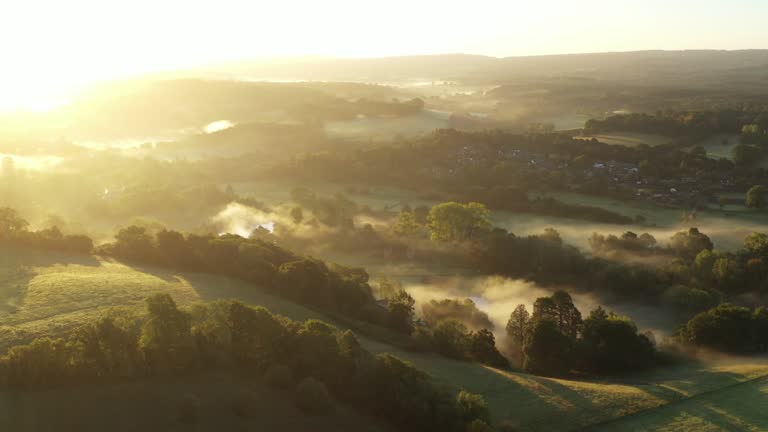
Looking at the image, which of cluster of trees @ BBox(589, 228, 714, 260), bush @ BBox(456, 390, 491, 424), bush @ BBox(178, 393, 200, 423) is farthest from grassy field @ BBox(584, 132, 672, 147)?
bush @ BBox(178, 393, 200, 423)

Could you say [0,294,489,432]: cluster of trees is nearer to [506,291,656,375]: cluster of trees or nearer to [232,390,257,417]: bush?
[232,390,257,417]: bush

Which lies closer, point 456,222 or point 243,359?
point 243,359

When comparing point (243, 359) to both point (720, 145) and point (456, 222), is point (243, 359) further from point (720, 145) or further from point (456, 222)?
point (720, 145)

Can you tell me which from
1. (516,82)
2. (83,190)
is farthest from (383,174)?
(516,82)

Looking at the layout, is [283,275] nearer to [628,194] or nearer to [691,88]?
[628,194]

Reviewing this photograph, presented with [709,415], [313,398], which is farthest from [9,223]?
[709,415]

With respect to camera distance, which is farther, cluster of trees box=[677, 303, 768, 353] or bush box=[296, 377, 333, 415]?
cluster of trees box=[677, 303, 768, 353]
